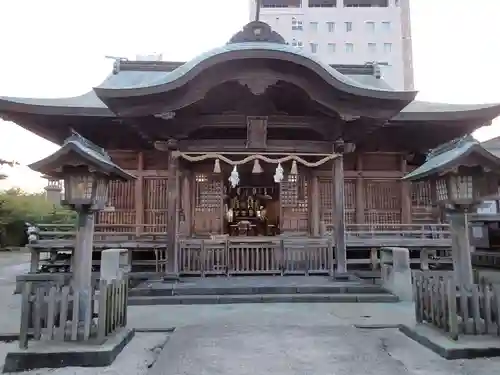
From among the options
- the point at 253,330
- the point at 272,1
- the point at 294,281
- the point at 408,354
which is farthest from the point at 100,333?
the point at 272,1

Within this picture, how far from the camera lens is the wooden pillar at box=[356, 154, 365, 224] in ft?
36.9

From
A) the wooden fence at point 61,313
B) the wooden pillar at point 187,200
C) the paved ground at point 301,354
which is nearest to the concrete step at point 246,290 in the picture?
the paved ground at point 301,354

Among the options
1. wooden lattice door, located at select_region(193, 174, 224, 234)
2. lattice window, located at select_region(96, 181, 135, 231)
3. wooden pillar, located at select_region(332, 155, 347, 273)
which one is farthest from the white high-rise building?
wooden pillar, located at select_region(332, 155, 347, 273)

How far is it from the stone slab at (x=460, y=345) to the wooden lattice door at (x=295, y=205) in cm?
639

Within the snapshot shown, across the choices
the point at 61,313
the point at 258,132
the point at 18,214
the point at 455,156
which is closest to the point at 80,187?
the point at 61,313

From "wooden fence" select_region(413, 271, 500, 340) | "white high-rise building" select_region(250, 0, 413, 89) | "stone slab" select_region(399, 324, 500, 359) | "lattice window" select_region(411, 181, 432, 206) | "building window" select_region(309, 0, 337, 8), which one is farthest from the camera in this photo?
"building window" select_region(309, 0, 337, 8)

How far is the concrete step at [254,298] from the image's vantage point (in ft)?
25.2

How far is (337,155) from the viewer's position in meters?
9.30

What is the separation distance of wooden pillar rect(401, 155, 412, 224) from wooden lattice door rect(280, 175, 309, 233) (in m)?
2.83

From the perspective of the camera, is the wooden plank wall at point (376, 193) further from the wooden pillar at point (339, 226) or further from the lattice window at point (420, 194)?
the wooden pillar at point (339, 226)

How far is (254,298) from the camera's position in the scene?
780cm

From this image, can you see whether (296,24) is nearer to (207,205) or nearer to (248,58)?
(207,205)

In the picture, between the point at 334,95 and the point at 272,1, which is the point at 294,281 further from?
the point at 272,1

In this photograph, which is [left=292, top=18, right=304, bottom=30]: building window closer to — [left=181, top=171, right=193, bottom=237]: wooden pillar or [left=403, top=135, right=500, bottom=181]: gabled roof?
[left=181, top=171, right=193, bottom=237]: wooden pillar
